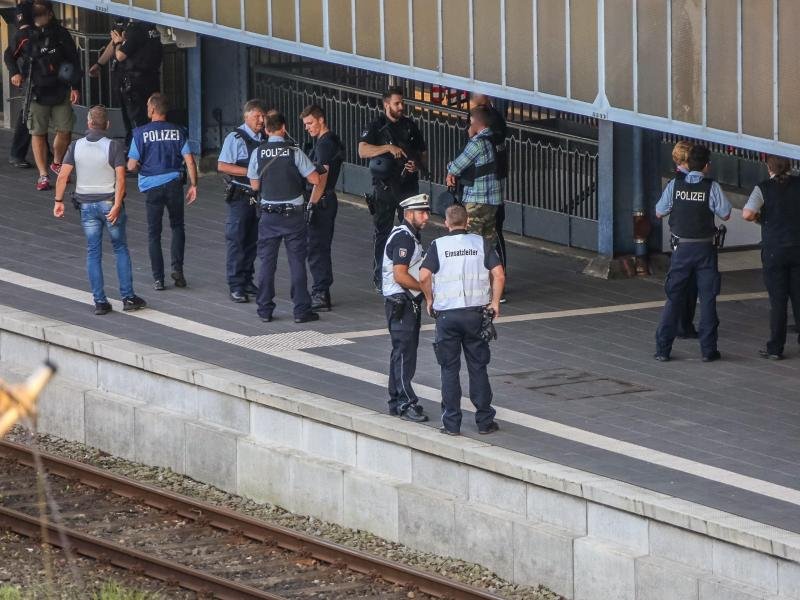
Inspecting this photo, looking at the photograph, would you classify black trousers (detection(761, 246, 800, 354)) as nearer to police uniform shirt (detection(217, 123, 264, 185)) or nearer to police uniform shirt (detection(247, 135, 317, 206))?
police uniform shirt (detection(247, 135, 317, 206))

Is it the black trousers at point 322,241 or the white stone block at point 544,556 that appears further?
the black trousers at point 322,241

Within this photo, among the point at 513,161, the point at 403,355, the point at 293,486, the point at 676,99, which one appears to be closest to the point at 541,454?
the point at 403,355

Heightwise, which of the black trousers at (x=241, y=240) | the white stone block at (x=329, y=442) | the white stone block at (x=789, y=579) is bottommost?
the white stone block at (x=789, y=579)

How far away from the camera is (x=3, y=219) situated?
19.2m

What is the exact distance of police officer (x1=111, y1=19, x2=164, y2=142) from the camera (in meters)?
20.4

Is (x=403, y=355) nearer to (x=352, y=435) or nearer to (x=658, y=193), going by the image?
(x=352, y=435)

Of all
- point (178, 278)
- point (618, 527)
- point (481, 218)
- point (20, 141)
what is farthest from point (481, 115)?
point (20, 141)

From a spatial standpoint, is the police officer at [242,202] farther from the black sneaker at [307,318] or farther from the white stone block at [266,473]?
the white stone block at [266,473]

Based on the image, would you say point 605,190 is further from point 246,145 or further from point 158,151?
point 158,151

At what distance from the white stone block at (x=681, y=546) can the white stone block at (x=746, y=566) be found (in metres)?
0.06

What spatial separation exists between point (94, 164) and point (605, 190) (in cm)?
536

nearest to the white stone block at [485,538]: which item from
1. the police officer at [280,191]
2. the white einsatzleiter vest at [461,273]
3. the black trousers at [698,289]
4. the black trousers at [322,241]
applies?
the white einsatzleiter vest at [461,273]

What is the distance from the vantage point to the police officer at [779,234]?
44.9 ft

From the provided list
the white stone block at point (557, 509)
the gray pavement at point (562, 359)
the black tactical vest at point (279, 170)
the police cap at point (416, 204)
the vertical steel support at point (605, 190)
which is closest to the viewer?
the white stone block at point (557, 509)
